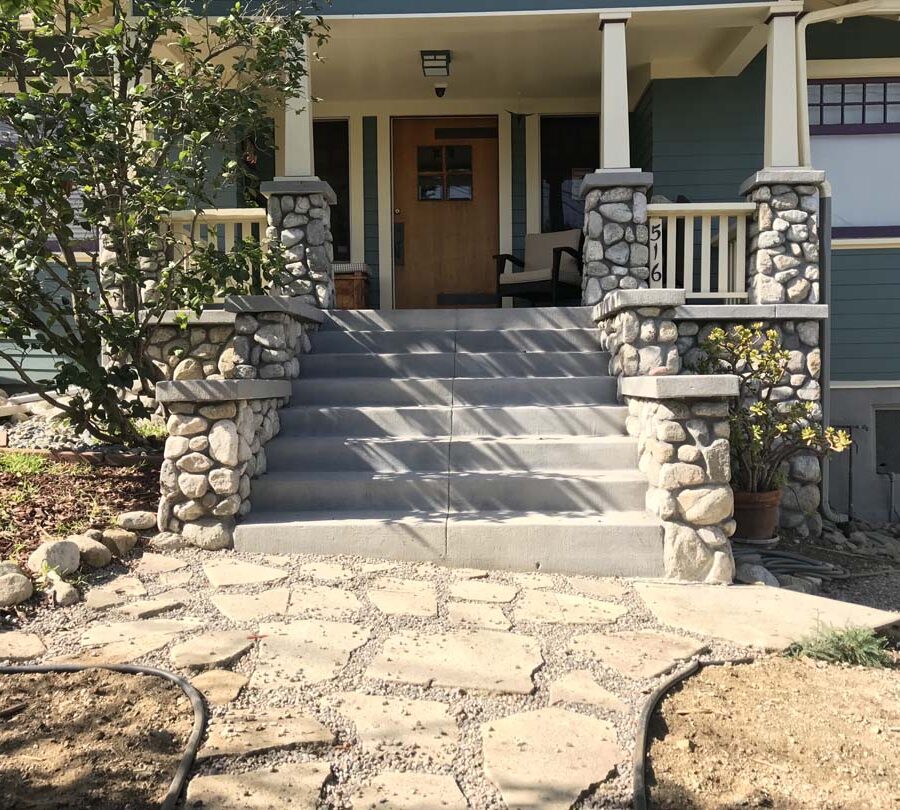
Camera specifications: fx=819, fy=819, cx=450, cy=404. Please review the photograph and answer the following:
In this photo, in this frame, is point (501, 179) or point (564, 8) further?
point (501, 179)

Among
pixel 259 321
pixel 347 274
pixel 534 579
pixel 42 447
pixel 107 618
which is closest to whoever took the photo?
pixel 107 618

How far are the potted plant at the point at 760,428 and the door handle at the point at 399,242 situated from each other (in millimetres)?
3654

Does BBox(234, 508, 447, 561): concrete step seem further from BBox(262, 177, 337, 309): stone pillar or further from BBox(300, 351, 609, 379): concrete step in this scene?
BBox(262, 177, 337, 309): stone pillar

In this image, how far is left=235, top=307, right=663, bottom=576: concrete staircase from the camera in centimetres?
366

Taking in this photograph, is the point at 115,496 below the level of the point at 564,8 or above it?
below

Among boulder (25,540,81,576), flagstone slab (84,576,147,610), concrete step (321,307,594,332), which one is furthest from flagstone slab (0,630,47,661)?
concrete step (321,307,594,332)

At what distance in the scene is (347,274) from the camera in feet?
24.5

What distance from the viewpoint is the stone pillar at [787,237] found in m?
5.29

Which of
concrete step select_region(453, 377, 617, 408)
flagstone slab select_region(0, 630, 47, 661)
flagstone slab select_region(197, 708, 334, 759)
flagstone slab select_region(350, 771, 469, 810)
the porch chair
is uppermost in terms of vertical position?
the porch chair

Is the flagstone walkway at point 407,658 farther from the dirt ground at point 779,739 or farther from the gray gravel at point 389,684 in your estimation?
the dirt ground at point 779,739

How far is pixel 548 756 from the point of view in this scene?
2.10m

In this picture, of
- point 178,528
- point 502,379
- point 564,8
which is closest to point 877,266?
point 564,8

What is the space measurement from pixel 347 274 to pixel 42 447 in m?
3.31

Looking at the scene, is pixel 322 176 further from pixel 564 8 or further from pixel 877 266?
pixel 877 266
